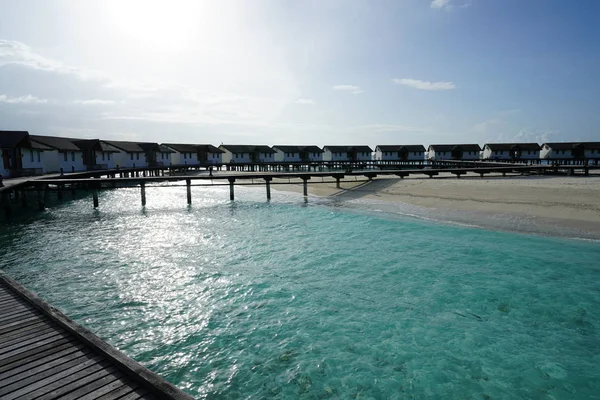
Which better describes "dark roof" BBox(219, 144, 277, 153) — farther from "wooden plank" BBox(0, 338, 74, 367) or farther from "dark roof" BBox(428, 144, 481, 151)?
"wooden plank" BBox(0, 338, 74, 367)

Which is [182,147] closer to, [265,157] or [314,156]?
[265,157]

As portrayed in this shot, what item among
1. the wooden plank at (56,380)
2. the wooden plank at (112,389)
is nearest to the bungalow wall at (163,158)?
the wooden plank at (56,380)

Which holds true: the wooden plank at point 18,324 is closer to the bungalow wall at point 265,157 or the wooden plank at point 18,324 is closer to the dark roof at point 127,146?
the dark roof at point 127,146

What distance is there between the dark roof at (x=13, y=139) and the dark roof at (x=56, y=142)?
441 centimetres

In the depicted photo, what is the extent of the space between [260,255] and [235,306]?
16.8 ft

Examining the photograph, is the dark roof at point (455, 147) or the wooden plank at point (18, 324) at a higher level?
the dark roof at point (455, 147)

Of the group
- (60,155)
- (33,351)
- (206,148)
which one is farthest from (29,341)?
(206,148)

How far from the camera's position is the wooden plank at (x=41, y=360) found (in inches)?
188

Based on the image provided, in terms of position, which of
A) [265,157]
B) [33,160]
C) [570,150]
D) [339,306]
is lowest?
[339,306]

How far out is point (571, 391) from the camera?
21.7ft

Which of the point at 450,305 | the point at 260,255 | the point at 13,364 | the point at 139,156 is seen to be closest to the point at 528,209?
the point at 450,305

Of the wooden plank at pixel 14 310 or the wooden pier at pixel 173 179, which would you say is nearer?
the wooden plank at pixel 14 310

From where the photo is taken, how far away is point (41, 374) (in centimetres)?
472

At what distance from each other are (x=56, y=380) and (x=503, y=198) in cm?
2800
